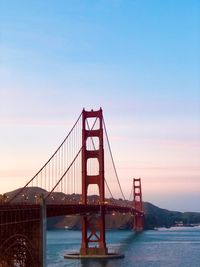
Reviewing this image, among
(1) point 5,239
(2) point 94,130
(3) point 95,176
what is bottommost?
(1) point 5,239

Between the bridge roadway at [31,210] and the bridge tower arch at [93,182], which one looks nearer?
the bridge roadway at [31,210]

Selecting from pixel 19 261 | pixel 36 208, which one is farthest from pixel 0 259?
pixel 36 208

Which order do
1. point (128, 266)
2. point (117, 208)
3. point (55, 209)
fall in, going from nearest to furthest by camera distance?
point (55, 209)
point (128, 266)
point (117, 208)

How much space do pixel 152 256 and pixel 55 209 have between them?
82.1 feet

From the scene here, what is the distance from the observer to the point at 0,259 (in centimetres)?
2745

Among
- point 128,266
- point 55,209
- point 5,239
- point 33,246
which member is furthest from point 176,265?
point 5,239

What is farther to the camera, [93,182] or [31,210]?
[93,182]

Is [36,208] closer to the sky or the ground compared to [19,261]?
closer to the sky

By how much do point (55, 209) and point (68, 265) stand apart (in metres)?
11.5

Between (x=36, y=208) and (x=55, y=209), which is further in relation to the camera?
(x=55, y=209)

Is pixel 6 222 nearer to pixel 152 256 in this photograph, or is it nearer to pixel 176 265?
pixel 176 265

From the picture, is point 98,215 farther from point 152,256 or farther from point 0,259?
point 0,259

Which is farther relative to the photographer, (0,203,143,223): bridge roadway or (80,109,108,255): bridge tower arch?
(80,109,108,255): bridge tower arch

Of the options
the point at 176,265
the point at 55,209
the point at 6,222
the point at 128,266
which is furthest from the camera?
the point at 176,265
